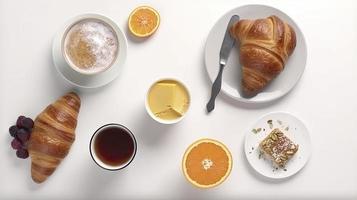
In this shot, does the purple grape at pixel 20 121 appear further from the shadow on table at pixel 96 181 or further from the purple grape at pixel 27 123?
the shadow on table at pixel 96 181

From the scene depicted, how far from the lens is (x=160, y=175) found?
1442mm

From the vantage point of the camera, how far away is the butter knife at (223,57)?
1415mm

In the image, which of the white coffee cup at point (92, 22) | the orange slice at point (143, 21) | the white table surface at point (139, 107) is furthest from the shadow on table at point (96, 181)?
the orange slice at point (143, 21)

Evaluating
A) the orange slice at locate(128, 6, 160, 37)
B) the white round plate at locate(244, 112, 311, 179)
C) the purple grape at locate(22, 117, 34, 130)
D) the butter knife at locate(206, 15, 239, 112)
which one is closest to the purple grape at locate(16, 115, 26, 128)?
the purple grape at locate(22, 117, 34, 130)

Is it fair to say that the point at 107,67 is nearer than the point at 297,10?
Yes

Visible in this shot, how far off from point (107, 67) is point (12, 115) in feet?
0.98

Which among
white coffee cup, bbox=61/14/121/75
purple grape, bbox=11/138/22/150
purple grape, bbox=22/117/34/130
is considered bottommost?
purple grape, bbox=11/138/22/150

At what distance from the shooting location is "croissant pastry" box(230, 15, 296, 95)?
136cm

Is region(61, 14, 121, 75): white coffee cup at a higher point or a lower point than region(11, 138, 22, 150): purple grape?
higher

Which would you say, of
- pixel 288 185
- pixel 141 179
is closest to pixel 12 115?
pixel 141 179

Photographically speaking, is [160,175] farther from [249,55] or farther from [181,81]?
[249,55]

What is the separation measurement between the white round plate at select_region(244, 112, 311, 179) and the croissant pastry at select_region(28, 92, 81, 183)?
1.49 ft

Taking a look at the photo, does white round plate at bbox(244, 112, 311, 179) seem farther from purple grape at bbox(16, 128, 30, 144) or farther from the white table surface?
purple grape at bbox(16, 128, 30, 144)

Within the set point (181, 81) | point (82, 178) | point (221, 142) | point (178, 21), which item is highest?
point (178, 21)
